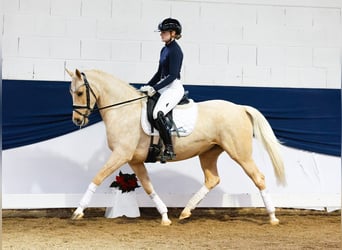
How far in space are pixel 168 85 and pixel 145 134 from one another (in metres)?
0.45

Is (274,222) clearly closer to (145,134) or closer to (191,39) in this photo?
(145,134)

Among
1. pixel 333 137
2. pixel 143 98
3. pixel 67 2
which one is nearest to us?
pixel 143 98

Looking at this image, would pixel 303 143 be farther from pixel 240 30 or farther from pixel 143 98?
pixel 143 98

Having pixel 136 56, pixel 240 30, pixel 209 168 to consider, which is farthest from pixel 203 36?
pixel 209 168

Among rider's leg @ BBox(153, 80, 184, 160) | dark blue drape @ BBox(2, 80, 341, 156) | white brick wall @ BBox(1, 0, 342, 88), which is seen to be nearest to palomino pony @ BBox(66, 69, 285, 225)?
rider's leg @ BBox(153, 80, 184, 160)

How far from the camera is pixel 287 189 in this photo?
495 cm

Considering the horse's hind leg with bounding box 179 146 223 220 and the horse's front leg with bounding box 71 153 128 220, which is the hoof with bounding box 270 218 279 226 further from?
the horse's front leg with bounding box 71 153 128 220

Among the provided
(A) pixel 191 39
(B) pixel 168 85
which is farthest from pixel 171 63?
(A) pixel 191 39

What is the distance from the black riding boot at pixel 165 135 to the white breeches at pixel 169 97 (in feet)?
0.15

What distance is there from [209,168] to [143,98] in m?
0.91

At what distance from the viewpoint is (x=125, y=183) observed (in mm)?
4312

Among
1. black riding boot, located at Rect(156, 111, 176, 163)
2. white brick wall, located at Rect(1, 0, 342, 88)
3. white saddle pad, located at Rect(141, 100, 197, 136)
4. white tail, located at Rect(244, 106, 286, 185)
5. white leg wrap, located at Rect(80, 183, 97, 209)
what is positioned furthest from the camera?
white brick wall, located at Rect(1, 0, 342, 88)

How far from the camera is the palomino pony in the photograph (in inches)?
150

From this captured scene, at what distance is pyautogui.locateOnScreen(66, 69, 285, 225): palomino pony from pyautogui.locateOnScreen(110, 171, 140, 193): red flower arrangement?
291 millimetres
